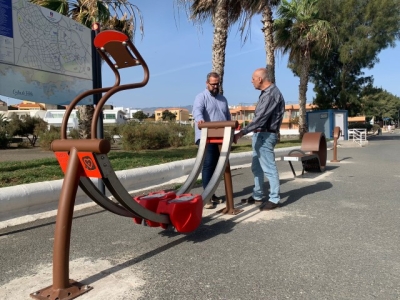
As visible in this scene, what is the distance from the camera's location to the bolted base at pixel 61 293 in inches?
93.3

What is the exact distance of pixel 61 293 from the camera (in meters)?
2.38

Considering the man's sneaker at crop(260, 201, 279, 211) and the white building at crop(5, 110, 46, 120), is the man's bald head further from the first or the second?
the white building at crop(5, 110, 46, 120)

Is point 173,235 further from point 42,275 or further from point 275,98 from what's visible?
point 275,98

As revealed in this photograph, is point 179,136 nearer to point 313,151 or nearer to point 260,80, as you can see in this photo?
point 313,151

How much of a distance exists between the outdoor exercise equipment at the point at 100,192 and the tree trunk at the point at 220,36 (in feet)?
29.7

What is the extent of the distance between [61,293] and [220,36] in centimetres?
1103

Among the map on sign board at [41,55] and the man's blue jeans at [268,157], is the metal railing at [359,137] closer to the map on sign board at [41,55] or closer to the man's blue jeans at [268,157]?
the man's blue jeans at [268,157]

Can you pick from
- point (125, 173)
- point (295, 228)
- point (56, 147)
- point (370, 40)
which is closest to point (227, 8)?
point (125, 173)

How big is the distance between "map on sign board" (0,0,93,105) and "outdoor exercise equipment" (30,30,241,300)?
5.23ft

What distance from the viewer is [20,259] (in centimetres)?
311

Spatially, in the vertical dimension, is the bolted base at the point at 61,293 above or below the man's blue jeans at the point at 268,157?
below

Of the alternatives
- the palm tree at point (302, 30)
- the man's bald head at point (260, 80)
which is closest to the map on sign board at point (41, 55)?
the man's bald head at point (260, 80)

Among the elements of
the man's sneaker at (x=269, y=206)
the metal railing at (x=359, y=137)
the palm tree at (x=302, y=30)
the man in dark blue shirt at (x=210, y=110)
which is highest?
the palm tree at (x=302, y=30)

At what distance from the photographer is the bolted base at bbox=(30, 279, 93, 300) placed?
2.37 m
